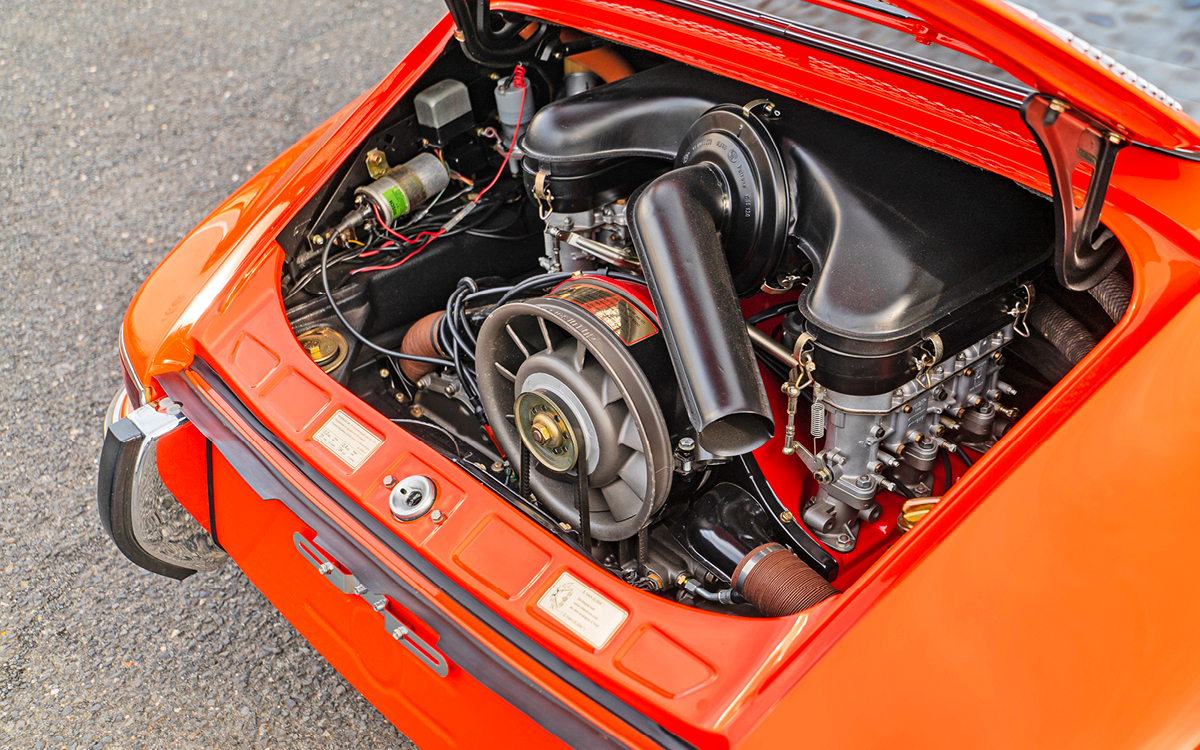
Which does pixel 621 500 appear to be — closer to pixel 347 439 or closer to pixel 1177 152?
pixel 347 439

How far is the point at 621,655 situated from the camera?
47.4 inches

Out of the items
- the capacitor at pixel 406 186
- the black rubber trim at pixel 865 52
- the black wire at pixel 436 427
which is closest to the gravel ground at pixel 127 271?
the black rubber trim at pixel 865 52

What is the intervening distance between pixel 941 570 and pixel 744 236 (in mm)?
611

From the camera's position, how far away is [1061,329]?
1436mm

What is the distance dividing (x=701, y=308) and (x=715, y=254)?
103 millimetres

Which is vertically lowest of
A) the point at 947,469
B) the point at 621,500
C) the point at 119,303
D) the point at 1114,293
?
the point at 119,303

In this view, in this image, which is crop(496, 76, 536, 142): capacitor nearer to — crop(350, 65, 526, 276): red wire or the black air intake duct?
crop(350, 65, 526, 276): red wire

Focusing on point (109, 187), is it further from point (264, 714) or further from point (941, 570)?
point (941, 570)

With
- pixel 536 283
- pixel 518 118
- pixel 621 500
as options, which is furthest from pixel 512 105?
pixel 621 500

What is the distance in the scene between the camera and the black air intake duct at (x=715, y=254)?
50.5 inches

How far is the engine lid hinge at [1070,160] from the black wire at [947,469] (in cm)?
50

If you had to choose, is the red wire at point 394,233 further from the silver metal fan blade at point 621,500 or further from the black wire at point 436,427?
the silver metal fan blade at point 621,500

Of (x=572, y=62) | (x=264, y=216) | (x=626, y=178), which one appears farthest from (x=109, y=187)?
(x=626, y=178)

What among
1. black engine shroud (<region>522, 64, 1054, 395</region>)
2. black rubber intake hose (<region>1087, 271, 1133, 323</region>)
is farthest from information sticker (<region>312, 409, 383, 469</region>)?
black rubber intake hose (<region>1087, 271, 1133, 323</region>)
